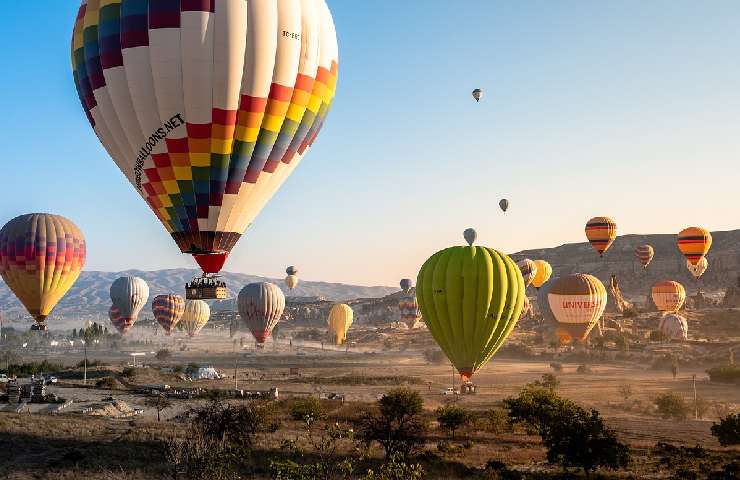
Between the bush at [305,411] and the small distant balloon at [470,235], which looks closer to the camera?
the bush at [305,411]

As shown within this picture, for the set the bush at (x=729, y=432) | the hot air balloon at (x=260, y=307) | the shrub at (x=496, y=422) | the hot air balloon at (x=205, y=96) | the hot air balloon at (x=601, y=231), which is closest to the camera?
the hot air balloon at (x=205, y=96)

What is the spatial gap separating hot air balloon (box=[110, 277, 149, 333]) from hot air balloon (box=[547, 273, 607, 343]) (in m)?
75.1

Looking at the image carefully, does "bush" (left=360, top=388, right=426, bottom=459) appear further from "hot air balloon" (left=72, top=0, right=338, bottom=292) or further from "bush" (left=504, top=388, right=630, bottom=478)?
"hot air balloon" (left=72, top=0, right=338, bottom=292)

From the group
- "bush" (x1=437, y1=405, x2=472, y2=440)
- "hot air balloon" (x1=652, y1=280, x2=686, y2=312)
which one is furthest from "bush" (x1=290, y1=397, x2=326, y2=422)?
"hot air balloon" (x1=652, y1=280, x2=686, y2=312)

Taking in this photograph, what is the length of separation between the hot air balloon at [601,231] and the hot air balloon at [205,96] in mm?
80436

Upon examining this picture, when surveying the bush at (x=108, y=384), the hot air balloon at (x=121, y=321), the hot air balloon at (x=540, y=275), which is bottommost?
the bush at (x=108, y=384)

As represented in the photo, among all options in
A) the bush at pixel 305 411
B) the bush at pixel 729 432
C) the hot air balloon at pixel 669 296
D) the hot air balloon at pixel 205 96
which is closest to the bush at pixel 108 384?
the bush at pixel 305 411

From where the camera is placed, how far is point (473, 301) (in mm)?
38031

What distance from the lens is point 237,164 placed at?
28062 mm

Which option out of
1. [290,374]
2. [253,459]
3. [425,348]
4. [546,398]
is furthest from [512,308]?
[425,348]

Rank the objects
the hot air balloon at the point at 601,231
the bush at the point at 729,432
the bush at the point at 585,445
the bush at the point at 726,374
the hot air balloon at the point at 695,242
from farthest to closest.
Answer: the hot air balloon at the point at 695,242 → the hot air balloon at the point at 601,231 → the bush at the point at 726,374 → the bush at the point at 729,432 → the bush at the point at 585,445

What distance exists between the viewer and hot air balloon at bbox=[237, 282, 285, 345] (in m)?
90.6

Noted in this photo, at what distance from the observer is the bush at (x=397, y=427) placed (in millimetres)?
36281

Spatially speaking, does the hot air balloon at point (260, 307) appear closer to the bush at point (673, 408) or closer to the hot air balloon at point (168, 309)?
the hot air balloon at point (168, 309)
